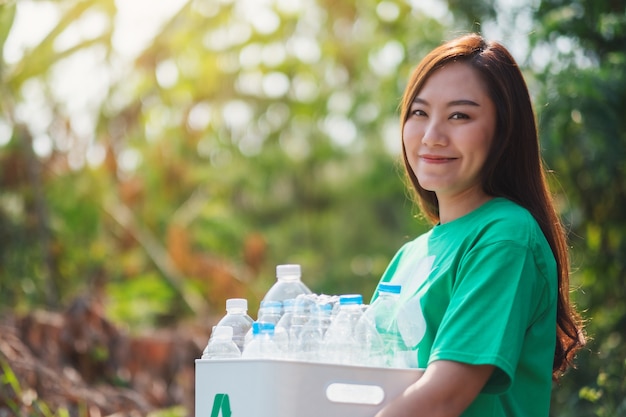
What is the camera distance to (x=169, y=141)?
13.9 m

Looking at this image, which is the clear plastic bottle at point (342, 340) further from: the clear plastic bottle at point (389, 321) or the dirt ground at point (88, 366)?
the dirt ground at point (88, 366)

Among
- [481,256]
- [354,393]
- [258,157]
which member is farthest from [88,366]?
[258,157]

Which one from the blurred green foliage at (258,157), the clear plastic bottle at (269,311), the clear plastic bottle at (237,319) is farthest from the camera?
the blurred green foliage at (258,157)

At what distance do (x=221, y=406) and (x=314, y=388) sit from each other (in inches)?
10.5

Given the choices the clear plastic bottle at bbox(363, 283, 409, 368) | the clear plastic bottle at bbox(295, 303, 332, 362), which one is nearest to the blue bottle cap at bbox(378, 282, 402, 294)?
the clear plastic bottle at bbox(363, 283, 409, 368)

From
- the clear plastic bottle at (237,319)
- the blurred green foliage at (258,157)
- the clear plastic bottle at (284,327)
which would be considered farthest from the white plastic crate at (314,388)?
the blurred green foliage at (258,157)

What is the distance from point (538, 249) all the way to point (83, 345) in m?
5.04

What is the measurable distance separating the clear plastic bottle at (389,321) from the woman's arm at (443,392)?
0.27m

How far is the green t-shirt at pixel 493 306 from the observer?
1.98 m

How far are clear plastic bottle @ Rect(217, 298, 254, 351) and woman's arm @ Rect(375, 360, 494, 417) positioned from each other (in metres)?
0.65

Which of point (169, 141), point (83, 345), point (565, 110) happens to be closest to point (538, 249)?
point (565, 110)

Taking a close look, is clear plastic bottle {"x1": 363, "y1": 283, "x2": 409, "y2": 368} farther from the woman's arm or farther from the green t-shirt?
the woman's arm

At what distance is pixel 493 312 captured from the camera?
6.52 feet

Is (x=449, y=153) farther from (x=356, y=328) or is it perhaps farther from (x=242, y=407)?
(x=242, y=407)
